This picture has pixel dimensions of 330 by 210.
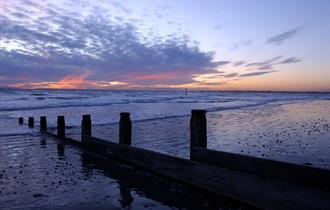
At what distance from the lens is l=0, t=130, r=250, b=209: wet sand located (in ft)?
20.8

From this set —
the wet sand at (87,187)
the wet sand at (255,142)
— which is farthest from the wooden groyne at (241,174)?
the wet sand at (255,142)

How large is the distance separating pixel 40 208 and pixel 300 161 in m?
7.57

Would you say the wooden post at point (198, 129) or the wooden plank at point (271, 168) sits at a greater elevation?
the wooden post at point (198, 129)

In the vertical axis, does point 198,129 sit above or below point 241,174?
above

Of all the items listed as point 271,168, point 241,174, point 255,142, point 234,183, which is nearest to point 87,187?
point 234,183

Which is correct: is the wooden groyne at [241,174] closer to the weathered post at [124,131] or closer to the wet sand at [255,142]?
the weathered post at [124,131]

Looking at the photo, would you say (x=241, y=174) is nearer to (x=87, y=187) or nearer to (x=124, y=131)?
(x=87, y=187)

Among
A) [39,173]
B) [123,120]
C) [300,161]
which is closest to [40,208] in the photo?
[39,173]

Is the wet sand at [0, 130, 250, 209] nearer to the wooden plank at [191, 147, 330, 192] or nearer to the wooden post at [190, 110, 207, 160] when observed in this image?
the wooden plank at [191, 147, 330, 192]

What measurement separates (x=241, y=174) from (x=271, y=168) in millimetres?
689

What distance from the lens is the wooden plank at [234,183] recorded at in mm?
5094

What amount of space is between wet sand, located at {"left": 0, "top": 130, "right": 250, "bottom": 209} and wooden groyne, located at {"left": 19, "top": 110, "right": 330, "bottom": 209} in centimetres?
22

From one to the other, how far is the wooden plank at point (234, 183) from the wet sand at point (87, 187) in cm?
17

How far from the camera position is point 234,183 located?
6.31 m
